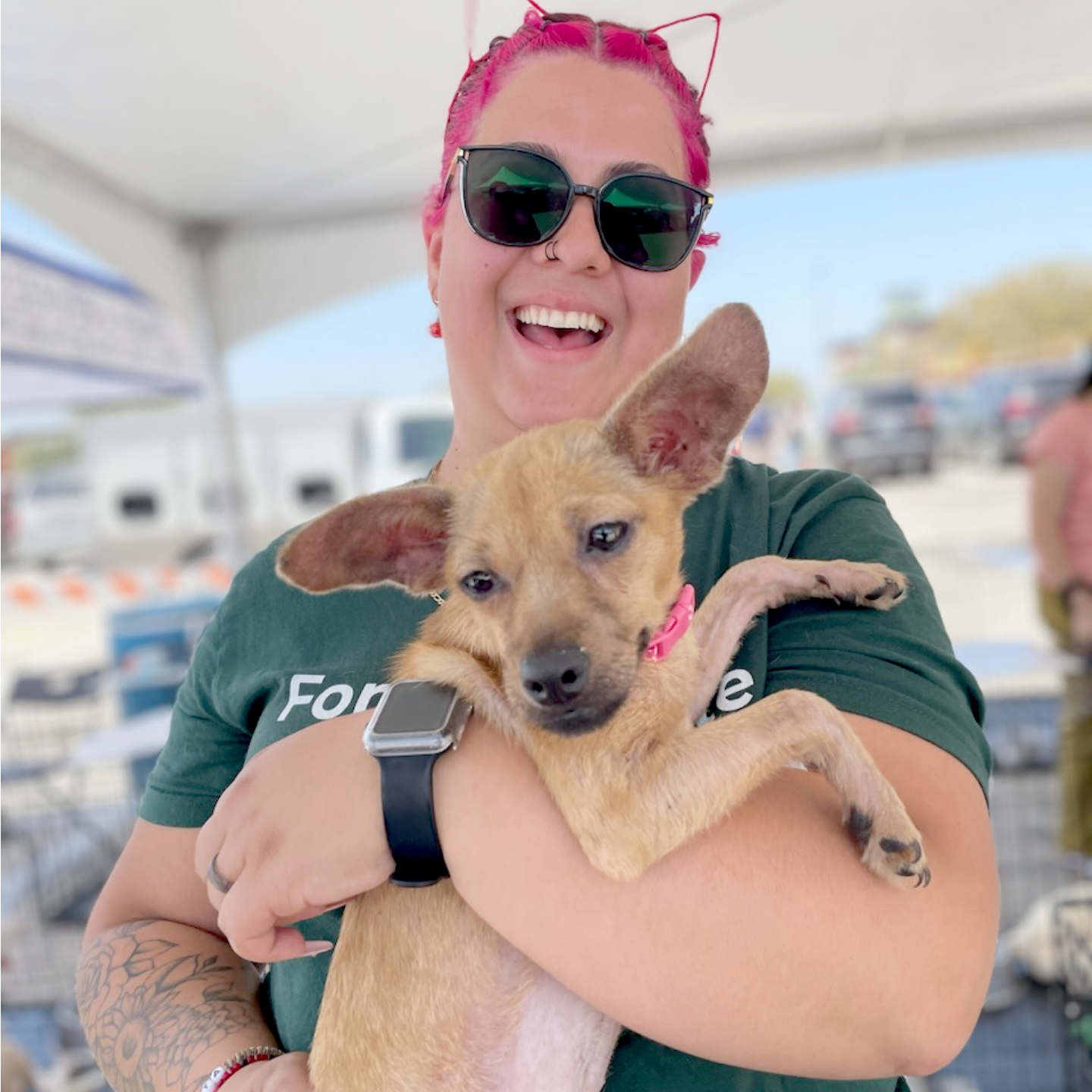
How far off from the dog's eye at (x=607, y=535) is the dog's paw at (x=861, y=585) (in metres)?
0.30

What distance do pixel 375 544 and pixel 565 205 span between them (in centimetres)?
57

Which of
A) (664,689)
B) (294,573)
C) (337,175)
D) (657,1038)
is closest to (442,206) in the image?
(294,573)

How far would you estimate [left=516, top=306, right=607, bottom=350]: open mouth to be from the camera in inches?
57.1

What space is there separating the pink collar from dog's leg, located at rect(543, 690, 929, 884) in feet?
0.49

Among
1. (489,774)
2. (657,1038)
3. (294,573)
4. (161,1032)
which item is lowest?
(161,1032)

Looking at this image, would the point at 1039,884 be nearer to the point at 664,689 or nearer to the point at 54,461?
the point at 664,689

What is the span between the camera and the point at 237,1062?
128cm

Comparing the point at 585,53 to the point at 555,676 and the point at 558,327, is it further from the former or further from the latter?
the point at 555,676

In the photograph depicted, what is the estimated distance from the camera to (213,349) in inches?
205

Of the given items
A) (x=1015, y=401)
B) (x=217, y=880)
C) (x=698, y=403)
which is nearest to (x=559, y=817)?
(x=217, y=880)

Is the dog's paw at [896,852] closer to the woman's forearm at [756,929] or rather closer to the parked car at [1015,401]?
the woman's forearm at [756,929]

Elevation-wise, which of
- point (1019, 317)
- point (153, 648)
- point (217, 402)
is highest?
point (1019, 317)

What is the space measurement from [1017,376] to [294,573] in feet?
40.0

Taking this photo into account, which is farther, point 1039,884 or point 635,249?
point 1039,884
